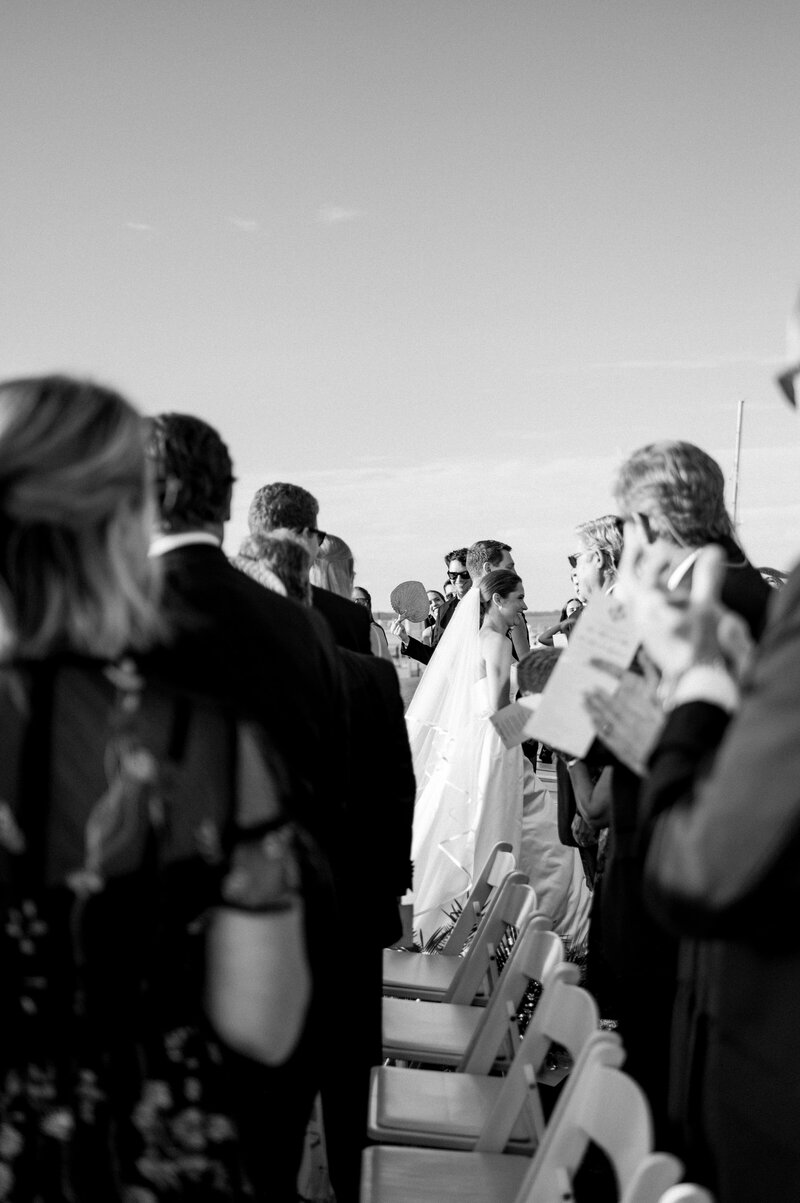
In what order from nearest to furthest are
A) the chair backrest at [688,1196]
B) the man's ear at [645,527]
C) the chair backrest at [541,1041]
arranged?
the chair backrest at [688,1196], the chair backrest at [541,1041], the man's ear at [645,527]

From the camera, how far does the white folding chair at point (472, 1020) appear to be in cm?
346

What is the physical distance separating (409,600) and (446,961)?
6.38 metres

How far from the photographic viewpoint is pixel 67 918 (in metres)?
1.46

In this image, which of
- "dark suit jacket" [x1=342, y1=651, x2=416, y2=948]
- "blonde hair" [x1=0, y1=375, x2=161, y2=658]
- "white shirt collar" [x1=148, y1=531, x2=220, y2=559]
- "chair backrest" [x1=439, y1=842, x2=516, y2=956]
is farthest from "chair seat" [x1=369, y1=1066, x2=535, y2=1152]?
"blonde hair" [x1=0, y1=375, x2=161, y2=658]

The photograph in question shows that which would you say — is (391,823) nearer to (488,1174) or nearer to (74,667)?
(488,1174)

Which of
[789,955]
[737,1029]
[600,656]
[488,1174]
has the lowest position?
[488,1174]

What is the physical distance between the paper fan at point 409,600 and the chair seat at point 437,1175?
814 centimetres

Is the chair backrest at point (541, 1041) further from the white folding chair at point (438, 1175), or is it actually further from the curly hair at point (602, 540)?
the curly hair at point (602, 540)

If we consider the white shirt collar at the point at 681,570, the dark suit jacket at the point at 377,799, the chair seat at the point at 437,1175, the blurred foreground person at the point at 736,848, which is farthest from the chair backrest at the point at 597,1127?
the dark suit jacket at the point at 377,799

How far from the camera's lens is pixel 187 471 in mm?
2553

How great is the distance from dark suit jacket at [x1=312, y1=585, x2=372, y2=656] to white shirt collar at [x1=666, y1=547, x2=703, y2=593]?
73.7 inches

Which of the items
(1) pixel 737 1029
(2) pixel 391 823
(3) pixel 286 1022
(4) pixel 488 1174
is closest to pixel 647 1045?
(4) pixel 488 1174

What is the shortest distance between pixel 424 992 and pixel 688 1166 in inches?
106

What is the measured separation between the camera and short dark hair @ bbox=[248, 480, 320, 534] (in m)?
4.21
